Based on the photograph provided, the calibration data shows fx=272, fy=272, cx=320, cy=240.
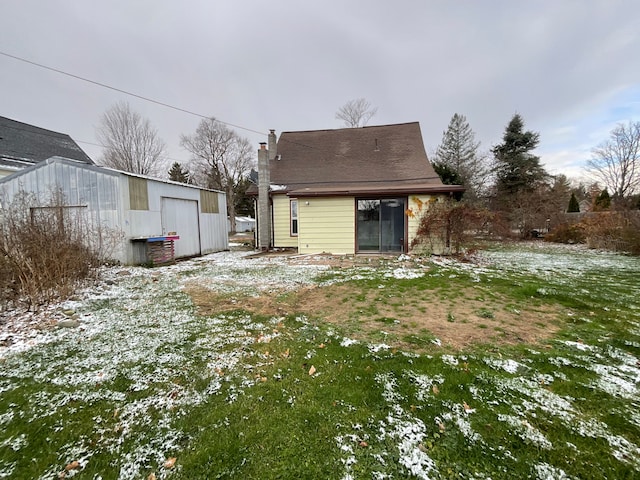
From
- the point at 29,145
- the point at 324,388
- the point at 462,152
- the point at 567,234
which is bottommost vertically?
the point at 324,388

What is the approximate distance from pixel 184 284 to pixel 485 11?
14.5 m

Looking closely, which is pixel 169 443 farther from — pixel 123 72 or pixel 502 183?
pixel 502 183

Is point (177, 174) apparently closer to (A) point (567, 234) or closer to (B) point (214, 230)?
(B) point (214, 230)

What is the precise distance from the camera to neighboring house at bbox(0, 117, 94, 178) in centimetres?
1330

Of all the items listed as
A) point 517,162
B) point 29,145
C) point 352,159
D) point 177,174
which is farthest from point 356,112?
point 177,174

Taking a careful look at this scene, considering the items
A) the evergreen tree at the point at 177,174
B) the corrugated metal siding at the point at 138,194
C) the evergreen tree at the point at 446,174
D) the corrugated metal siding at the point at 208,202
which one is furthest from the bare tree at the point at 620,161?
the evergreen tree at the point at 177,174

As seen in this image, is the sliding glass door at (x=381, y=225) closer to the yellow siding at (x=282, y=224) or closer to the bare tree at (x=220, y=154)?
the yellow siding at (x=282, y=224)

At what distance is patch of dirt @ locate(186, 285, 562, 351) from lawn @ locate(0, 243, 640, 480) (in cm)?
4

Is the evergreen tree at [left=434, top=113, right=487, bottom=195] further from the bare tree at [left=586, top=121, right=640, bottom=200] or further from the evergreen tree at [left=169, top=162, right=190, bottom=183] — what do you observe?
the evergreen tree at [left=169, top=162, right=190, bottom=183]

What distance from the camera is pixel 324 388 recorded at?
253 cm

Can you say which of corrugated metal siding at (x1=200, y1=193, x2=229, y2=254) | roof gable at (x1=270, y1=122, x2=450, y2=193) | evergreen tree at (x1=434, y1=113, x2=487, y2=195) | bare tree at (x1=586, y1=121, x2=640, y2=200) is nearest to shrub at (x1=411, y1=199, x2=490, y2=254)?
roof gable at (x1=270, y1=122, x2=450, y2=193)

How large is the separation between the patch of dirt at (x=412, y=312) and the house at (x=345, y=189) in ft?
16.7

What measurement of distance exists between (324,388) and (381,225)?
882 centimetres

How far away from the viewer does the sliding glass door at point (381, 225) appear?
1061 cm
